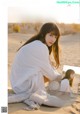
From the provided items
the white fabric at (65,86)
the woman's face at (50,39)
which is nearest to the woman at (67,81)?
the white fabric at (65,86)

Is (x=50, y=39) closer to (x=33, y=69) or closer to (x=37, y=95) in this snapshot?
(x=33, y=69)

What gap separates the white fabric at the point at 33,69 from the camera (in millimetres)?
2570

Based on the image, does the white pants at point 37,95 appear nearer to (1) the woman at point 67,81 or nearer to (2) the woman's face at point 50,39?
(1) the woman at point 67,81

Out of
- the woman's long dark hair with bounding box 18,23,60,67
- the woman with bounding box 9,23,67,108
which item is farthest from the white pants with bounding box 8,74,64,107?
the woman's long dark hair with bounding box 18,23,60,67

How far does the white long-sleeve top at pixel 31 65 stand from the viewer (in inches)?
101

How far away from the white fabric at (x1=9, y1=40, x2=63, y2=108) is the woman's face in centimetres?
3

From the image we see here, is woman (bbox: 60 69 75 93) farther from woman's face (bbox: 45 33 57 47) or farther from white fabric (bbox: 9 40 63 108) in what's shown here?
woman's face (bbox: 45 33 57 47)

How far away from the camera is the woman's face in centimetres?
256

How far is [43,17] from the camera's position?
2547 millimetres

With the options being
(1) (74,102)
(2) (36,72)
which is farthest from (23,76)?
(1) (74,102)

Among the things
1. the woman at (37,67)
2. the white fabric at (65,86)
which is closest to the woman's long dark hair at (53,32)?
the woman at (37,67)

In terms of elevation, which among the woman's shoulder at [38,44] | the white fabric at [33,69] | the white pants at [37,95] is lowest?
the white pants at [37,95]

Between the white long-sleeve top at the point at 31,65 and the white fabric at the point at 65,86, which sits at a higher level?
the white long-sleeve top at the point at 31,65

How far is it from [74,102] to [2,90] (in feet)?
1.41
